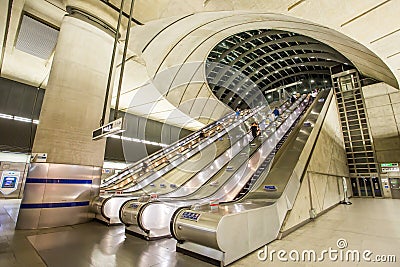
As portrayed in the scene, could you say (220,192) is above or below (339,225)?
above

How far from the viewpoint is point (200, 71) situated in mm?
12969

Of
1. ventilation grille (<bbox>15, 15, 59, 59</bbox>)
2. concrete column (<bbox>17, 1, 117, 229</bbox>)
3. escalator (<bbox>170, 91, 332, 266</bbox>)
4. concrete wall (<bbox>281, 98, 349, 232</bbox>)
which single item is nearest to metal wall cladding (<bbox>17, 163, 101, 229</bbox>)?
concrete column (<bbox>17, 1, 117, 229</bbox>)

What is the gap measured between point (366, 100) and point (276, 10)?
32.0 ft

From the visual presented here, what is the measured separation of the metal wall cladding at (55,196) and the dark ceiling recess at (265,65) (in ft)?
37.7

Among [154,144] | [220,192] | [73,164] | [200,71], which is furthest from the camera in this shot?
[154,144]

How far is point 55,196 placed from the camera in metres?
4.48

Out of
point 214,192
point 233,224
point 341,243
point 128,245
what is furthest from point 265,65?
point 128,245

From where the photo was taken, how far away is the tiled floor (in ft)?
8.18

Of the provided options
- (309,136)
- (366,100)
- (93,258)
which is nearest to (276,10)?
(309,136)

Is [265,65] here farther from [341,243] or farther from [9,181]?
[9,181]

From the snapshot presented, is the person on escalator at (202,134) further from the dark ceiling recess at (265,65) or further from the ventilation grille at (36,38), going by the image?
the ventilation grille at (36,38)

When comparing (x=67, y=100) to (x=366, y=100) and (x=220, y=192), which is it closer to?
(x=220, y=192)

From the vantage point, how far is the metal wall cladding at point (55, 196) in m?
4.18

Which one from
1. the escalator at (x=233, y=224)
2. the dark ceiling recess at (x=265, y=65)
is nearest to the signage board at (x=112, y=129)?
the escalator at (x=233, y=224)
